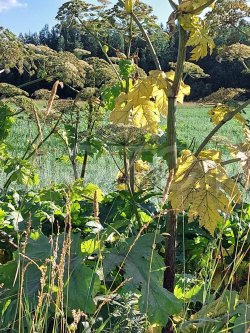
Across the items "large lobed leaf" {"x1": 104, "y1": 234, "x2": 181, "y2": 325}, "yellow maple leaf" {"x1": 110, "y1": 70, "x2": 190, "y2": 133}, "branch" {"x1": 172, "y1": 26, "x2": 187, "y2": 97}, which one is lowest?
"large lobed leaf" {"x1": 104, "y1": 234, "x2": 181, "y2": 325}

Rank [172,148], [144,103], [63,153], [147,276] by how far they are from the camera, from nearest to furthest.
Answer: [147,276] → [172,148] → [144,103] → [63,153]

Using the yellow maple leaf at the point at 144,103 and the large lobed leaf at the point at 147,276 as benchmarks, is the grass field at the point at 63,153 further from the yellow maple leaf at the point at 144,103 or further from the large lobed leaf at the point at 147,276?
the large lobed leaf at the point at 147,276

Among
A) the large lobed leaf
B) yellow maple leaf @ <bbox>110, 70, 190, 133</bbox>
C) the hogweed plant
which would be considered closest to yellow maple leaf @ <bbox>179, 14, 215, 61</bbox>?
the hogweed plant

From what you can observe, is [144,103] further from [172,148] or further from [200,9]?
[200,9]

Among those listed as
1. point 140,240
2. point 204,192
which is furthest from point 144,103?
point 140,240

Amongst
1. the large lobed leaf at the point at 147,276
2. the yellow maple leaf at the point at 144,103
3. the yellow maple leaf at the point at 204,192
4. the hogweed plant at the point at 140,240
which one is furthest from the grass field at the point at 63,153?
the large lobed leaf at the point at 147,276

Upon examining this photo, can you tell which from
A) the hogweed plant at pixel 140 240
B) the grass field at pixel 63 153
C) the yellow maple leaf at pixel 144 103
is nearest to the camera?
the hogweed plant at pixel 140 240

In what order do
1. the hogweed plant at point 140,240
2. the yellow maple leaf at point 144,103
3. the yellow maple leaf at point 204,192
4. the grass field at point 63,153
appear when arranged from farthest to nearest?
the grass field at point 63,153, the yellow maple leaf at point 144,103, the yellow maple leaf at point 204,192, the hogweed plant at point 140,240

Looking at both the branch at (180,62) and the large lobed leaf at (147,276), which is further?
the branch at (180,62)

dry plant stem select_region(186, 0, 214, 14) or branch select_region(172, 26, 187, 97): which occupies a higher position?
dry plant stem select_region(186, 0, 214, 14)

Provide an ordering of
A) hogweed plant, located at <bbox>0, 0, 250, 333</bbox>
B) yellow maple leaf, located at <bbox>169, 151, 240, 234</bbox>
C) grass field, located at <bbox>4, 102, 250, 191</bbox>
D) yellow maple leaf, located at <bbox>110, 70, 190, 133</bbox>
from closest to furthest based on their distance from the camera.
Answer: hogweed plant, located at <bbox>0, 0, 250, 333</bbox> < yellow maple leaf, located at <bbox>169, 151, 240, 234</bbox> < yellow maple leaf, located at <bbox>110, 70, 190, 133</bbox> < grass field, located at <bbox>4, 102, 250, 191</bbox>

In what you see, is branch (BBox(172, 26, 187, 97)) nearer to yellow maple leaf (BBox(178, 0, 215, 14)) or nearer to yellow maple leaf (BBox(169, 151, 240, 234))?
yellow maple leaf (BBox(178, 0, 215, 14))

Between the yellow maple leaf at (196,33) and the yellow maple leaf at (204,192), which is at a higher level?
the yellow maple leaf at (196,33)

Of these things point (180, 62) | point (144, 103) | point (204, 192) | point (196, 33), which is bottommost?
point (204, 192)
